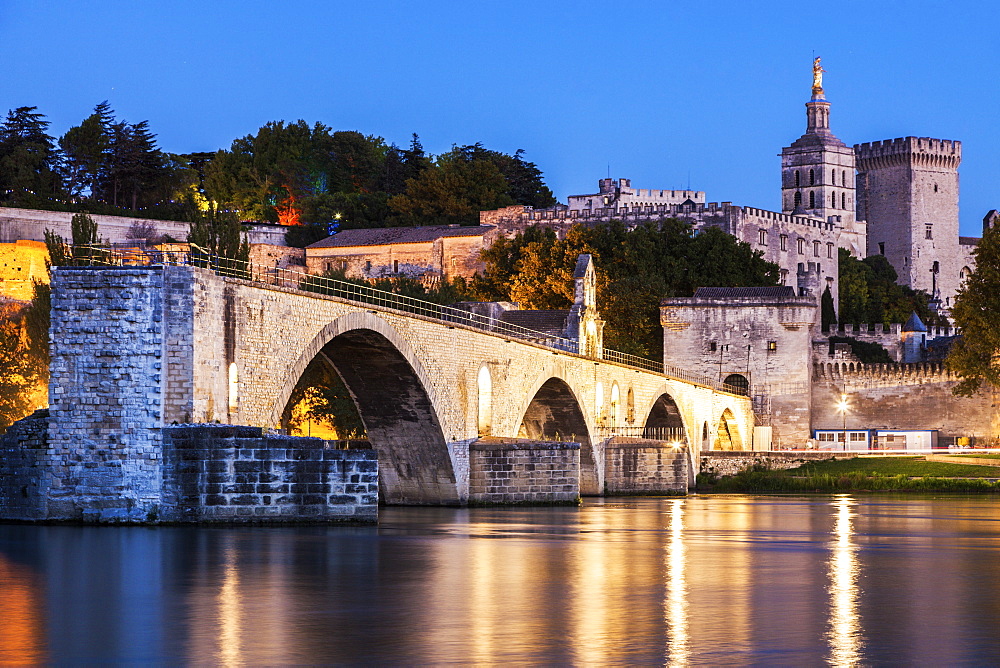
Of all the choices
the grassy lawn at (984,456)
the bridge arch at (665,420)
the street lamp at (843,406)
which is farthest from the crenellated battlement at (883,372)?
the bridge arch at (665,420)

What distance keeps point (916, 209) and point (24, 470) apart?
369ft

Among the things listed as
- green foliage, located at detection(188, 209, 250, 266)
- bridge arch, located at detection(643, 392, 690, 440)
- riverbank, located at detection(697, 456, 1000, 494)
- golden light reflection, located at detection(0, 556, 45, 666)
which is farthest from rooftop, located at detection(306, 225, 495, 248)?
golden light reflection, located at detection(0, 556, 45, 666)

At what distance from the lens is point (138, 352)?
30750 millimetres

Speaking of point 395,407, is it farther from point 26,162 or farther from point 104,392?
point 26,162

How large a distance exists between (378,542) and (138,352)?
6.19 m

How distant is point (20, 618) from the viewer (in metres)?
18.1

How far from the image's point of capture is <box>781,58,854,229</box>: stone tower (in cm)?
12600

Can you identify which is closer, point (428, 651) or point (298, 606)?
point (428, 651)

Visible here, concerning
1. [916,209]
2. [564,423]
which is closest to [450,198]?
[916,209]

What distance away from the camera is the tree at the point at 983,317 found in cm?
6819

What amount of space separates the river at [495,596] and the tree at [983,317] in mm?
35260

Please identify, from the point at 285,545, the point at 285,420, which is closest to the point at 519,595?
the point at 285,545

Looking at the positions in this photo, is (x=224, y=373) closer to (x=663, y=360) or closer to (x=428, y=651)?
(x=428, y=651)

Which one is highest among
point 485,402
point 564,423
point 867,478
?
point 485,402
